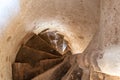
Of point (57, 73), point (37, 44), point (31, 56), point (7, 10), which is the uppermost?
point (7, 10)

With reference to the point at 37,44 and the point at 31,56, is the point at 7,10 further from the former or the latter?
the point at 37,44

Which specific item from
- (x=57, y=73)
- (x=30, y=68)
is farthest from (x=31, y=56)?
(x=57, y=73)

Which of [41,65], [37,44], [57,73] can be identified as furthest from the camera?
[37,44]

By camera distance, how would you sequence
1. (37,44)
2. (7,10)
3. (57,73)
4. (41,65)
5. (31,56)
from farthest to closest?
(37,44), (31,56), (41,65), (57,73), (7,10)

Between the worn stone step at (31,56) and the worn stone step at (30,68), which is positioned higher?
the worn stone step at (31,56)

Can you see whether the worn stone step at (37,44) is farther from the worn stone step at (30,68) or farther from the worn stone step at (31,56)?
the worn stone step at (30,68)

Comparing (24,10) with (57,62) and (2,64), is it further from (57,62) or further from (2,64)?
(57,62)

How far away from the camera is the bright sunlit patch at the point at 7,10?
4.32 feet

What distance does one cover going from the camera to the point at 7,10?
1.37m

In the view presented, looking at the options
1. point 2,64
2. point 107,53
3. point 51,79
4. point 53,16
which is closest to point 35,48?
point 53,16

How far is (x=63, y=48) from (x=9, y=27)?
6.10ft

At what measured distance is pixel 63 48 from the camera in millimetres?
3312

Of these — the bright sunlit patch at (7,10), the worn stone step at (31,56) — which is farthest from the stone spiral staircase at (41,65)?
the bright sunlit patch at (7,10)

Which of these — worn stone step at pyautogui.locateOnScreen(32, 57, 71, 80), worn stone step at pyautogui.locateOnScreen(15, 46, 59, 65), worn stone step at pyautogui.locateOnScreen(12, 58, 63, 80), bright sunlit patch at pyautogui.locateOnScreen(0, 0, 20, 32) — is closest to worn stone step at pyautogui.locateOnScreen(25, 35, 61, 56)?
worn stone step at pyautogui.locateOnScreen(15, 46, 59, 65)
